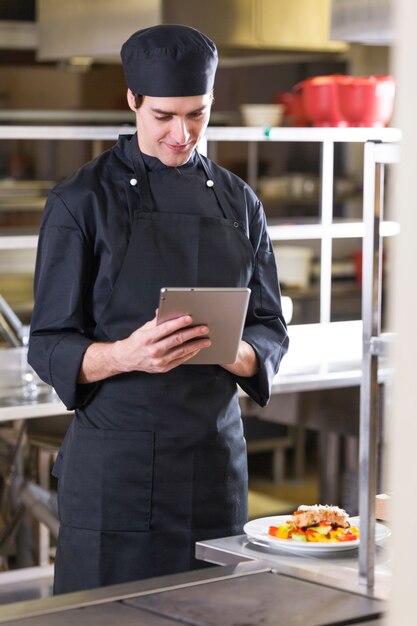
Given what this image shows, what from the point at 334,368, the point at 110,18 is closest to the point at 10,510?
the point at 334,368

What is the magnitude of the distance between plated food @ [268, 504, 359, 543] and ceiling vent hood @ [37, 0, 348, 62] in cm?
219

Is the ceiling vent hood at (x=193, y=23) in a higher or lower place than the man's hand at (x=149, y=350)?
higher

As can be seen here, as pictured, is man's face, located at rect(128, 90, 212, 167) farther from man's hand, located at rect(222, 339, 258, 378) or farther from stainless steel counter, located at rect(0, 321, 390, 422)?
stainless steel counter, located at rect(0, 321, 390, 422)

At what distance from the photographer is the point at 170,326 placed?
1693 mm

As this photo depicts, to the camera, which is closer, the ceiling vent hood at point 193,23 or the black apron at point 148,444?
the black apron at point 148,444

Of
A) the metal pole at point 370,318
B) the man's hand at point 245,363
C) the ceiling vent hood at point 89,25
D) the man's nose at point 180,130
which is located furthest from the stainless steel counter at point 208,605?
the ceiling vent hood at point 89,25

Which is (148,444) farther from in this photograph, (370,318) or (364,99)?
(364,99)

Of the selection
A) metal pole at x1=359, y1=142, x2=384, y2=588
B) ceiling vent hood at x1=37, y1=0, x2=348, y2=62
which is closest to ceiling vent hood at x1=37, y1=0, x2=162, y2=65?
ceiling vent hood at x1=37, y1=0, x2=348, y2=62

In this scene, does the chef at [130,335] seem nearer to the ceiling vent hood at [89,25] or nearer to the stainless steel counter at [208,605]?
the stainless steel counter at [208,605]

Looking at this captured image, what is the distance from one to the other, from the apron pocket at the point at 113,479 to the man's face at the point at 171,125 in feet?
1.51

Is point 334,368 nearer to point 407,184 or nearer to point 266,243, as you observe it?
point 266,243

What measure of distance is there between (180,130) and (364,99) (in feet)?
6.91

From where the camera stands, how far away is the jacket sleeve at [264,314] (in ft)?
6.48

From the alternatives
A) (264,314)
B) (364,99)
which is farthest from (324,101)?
(264,314)
